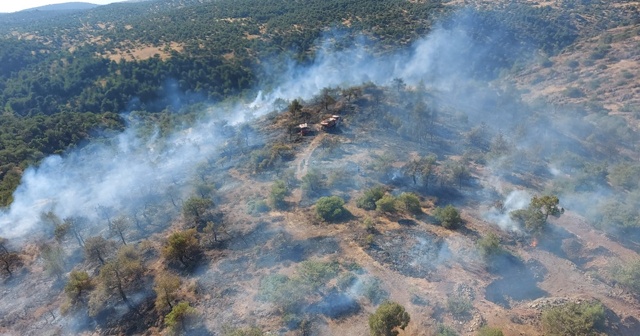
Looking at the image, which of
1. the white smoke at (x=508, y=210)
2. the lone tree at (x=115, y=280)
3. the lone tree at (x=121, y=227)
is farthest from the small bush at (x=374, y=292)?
the lone tree at (x=121, y=227)

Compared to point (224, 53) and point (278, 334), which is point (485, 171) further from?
point (224, 53)

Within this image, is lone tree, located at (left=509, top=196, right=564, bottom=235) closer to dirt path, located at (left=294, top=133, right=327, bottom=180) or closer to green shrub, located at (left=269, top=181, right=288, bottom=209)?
green shrub, located at (left=269, top=181, right=288, bottom=209)

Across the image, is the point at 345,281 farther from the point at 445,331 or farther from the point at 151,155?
the point at 151,155

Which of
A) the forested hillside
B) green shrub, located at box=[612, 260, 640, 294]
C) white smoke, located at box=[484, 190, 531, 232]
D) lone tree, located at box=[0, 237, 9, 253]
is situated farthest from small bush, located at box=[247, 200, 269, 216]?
green shrub, located at box=[612, 260, 640, 294]

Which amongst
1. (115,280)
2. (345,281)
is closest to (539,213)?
(345,281)

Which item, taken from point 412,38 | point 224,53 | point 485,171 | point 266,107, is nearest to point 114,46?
point 224,53

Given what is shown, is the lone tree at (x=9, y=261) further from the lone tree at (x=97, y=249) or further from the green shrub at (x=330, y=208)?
the green shrub at (x=330, y=208)

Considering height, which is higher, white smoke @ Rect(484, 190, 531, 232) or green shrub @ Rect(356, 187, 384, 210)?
green shrub @ Rect(356, 187, 384, 210)
